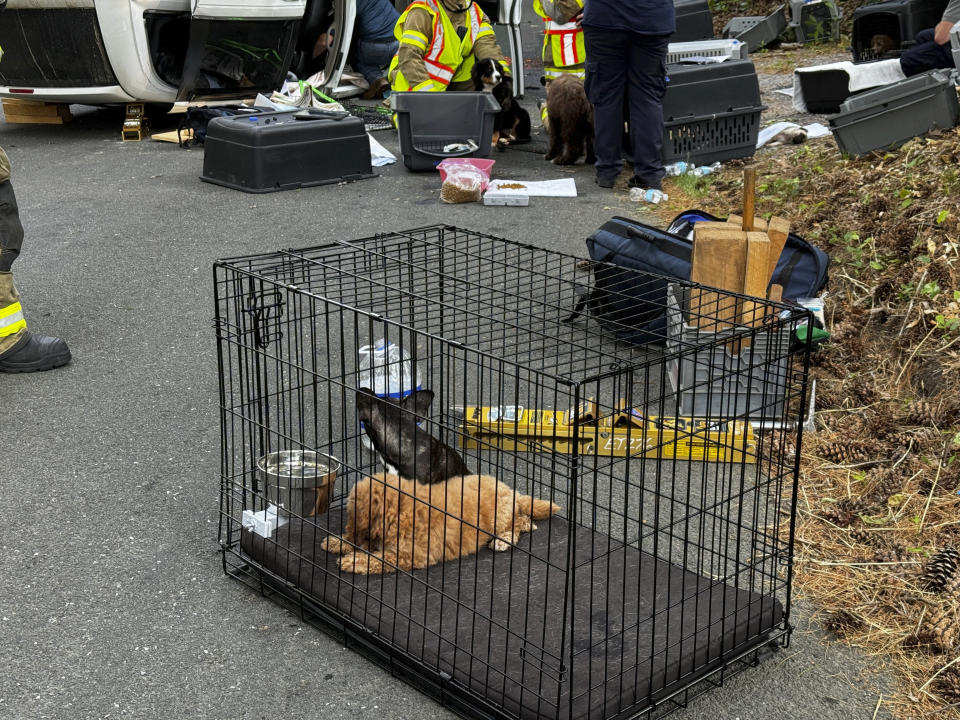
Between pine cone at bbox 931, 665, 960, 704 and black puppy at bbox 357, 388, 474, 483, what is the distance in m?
1.40

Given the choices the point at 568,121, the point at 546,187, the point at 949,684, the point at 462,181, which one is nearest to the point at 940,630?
the point at 949,684

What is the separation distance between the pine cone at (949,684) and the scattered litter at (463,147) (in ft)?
21.4

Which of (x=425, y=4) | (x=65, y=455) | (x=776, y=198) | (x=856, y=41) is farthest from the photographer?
(x=856, y=41)

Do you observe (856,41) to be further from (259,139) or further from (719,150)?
(259,139)

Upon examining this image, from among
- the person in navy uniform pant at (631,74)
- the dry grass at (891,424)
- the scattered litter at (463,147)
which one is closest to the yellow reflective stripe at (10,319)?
the dry grass at (891,424)

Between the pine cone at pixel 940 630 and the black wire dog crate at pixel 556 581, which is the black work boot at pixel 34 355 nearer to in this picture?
the black wire dog crate at pixel 556 581

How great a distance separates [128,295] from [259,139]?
244 centimetres

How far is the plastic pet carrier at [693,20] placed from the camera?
1230 centimetres

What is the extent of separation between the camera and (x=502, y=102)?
31.2 ft

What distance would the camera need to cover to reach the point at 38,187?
27.6 ft

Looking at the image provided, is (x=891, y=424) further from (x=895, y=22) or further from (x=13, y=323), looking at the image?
(x=895, y=22)

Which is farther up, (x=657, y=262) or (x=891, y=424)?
(x=657, y=262)

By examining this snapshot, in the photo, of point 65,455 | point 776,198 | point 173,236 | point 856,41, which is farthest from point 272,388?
point 856,41

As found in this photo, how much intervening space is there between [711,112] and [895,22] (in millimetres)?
3693
